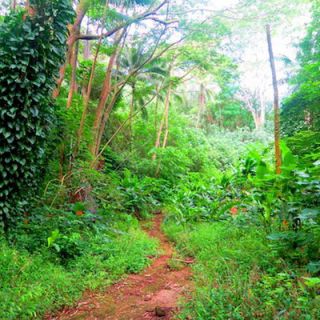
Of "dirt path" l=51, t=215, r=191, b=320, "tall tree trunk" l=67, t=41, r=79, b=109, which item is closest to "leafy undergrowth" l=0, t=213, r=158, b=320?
"dirt path" l=51, t=215, r=191, b=320

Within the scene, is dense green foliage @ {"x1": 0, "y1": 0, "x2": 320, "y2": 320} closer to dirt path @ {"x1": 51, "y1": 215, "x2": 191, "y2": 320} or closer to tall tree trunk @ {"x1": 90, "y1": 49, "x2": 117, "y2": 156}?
tall tree trunk @ {"x1": 90, "y1": 49, "x2": 117, "y2": 156}

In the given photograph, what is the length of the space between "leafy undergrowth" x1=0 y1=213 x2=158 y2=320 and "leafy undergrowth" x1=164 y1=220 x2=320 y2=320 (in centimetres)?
137

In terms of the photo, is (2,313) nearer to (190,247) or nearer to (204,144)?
(190,247)

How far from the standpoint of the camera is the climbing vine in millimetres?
4148

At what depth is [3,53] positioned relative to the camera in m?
4.10

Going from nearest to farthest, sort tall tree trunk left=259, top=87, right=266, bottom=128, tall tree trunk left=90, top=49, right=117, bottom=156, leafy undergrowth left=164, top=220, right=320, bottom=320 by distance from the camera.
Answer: leafy undergrowth left=164, top=220, right=320, bottom=320 < tall tree trunk left=90, top=49, right=117, bottom=156 < tall tree trunk left=259, top=87, right=266, bottom=128

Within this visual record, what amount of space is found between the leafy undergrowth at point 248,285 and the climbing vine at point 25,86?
298 cm

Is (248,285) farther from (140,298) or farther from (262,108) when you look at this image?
(262,108)

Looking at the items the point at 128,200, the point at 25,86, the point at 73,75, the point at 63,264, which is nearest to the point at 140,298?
the point at 63,264

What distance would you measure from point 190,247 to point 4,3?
33.8 ft

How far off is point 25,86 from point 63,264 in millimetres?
2850

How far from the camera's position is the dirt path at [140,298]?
3588 mm

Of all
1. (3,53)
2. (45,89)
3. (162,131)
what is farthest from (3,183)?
(162,131)

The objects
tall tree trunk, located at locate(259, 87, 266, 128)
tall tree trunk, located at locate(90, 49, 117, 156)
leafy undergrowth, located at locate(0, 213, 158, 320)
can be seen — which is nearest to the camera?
leafy undergrowth, located at locate(0, 213, 158, 320)
